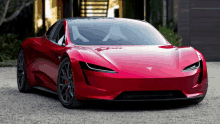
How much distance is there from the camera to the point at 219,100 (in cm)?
700

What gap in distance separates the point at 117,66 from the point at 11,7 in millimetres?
11606

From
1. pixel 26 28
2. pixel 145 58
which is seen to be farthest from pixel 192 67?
pixel 26 28

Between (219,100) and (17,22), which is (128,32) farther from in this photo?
(17,22)

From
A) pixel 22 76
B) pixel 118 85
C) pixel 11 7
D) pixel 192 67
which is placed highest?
pixel 11 7

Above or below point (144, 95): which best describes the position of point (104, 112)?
below

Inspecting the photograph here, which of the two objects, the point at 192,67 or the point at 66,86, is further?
the point at 66,86

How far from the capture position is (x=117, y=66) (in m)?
5.89

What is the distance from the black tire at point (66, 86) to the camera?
6.12 m

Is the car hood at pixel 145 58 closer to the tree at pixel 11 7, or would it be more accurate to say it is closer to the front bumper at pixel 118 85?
the front bumper at pixel 118 85

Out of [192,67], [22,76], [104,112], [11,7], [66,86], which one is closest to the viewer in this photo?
[104,112]

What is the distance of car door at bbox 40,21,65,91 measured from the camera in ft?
22.2

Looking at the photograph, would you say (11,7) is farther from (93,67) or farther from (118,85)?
(118,85)

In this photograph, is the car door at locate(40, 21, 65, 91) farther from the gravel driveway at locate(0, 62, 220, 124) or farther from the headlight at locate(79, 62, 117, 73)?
the headlight at locate(79, 62, 117, 73)

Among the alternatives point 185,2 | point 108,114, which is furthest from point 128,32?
point 185,2
